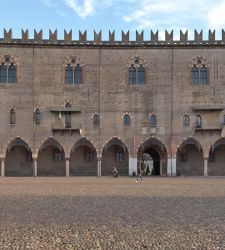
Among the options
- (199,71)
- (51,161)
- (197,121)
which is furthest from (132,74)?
(51,161)

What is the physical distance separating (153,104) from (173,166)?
18.9 ft

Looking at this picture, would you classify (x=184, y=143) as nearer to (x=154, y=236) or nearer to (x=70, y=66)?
(x=70, y=66)

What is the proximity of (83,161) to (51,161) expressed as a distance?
2939 millimetres

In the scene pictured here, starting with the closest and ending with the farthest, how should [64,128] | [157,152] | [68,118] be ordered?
[64,128] → [68,118] → [157,152]

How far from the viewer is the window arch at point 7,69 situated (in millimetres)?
46656

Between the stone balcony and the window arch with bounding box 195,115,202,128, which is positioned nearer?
the stone balcony

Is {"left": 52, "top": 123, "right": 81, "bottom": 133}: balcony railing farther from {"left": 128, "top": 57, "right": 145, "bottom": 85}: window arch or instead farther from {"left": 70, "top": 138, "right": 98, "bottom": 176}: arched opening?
{"left": 128, "top": 57, "right": 145, "bottom": 85}: window arch

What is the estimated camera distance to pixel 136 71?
47156 mm

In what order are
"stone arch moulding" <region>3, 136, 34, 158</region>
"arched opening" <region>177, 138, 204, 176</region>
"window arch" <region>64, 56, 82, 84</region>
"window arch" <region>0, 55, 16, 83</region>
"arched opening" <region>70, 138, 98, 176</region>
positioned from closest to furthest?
"stone arch moulding" <region>3, 136, 34, 158</region> → "window arch" <region>0, 55, 16, 83</region> → "window arch" <region>64, 56, 82, 84</region> → "arched opening" <region>177, 138, 204, 176</region> → "arched opening" <region>70, 138, 98, 176</region>

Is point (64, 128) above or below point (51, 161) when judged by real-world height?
above

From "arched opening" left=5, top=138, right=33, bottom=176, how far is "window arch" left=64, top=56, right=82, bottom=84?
298 inches

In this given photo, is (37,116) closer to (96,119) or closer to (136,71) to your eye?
(96,119)

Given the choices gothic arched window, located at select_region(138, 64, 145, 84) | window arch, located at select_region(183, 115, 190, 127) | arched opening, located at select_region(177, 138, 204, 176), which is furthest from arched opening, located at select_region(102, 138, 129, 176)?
gothic arched window, located at select_region(138, 64, 145, 84)

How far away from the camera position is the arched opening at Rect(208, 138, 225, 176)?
47.9m
